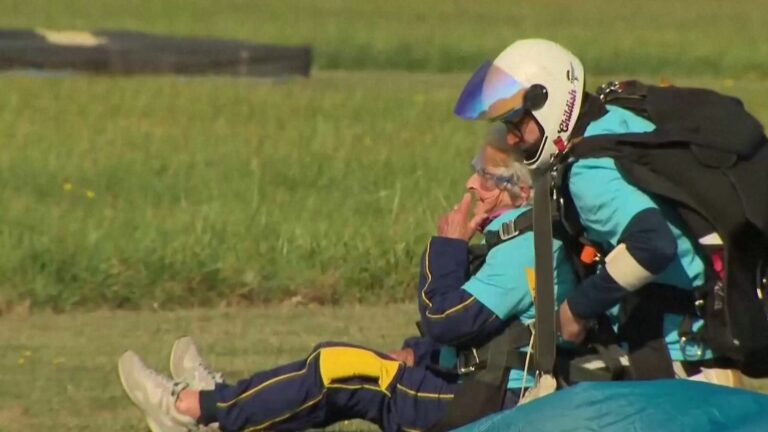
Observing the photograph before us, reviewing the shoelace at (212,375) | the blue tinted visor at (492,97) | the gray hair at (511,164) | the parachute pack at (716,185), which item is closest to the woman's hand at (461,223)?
the gray hair at (511,164)

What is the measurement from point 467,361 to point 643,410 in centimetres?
82

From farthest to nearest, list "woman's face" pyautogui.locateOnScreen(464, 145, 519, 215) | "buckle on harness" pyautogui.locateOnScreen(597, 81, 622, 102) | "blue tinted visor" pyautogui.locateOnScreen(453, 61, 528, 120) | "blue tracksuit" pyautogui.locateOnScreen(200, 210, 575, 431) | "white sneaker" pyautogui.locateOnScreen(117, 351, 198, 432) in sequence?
"white sneaker" pyautogui.locateOnScreen(117, 351, 198, 432)
"woman's face" pyautogui.locateOnScreen(464, 145, 519, 215)
"blue tracksuit" pyautogui.locateOnScreen(200, 210, 575, 431)
"buckle on harness" pyautogui.locateOnScreen(597, 81, 622, 102)
"blue tinted visor" pyautogui.locateOnScreen(453, 61, 528, 120)

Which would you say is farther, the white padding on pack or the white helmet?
the white helmet

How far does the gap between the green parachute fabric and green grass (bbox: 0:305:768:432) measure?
6.32 ft

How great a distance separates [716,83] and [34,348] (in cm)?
1613

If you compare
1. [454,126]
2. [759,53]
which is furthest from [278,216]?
[759,53]

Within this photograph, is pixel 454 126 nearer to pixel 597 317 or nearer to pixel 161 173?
pixel 161 173

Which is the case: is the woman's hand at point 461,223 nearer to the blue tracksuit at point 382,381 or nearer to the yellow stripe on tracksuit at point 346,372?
the blue tracksuit at point 382,381

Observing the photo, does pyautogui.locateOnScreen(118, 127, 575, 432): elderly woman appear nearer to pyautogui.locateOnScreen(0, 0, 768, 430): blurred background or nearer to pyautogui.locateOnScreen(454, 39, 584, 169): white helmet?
pyautogui.locateOnScreen(454, 39, 584, 169): white helmet

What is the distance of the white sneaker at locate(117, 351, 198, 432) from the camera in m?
5.76

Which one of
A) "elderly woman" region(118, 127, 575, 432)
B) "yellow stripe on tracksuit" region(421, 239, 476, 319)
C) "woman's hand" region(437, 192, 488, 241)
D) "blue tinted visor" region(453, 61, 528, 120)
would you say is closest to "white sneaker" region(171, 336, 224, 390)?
"elderly woman" region(118, 127, 575, 432)

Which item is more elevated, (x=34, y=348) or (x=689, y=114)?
(x=689, y=114)

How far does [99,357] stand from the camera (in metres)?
7.80

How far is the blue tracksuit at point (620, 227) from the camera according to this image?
15.8 feet
